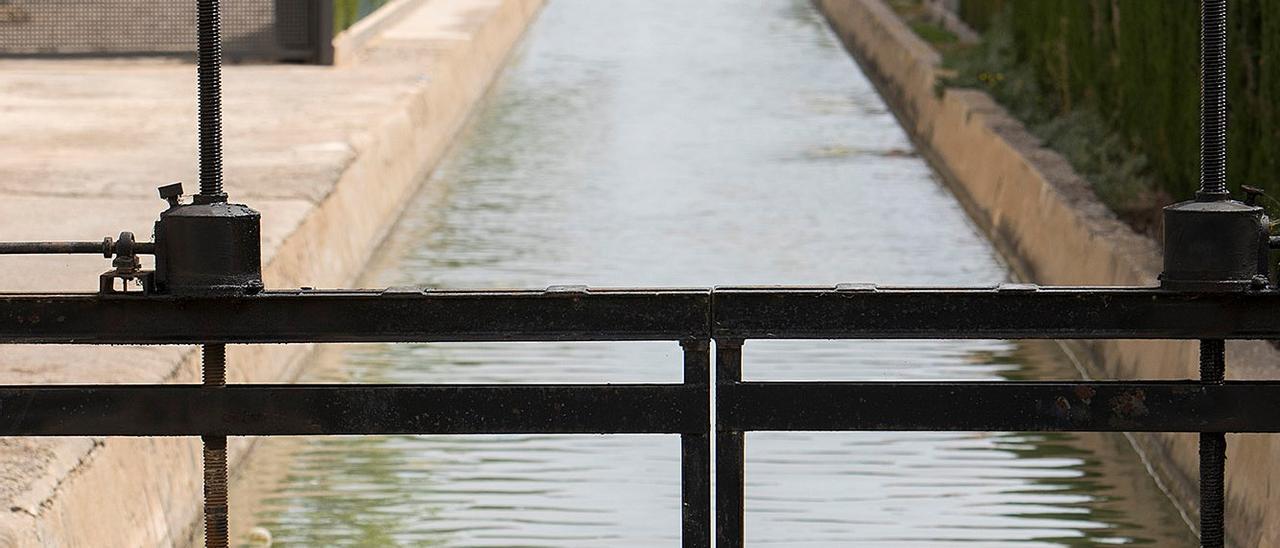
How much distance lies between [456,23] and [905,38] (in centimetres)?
425

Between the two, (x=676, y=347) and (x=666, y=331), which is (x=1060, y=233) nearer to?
(x=676, y=347)

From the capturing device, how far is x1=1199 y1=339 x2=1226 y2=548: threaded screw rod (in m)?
3.65

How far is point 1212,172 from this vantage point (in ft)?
12.0

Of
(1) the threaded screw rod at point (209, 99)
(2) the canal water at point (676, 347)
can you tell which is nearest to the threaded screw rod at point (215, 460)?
(1) the threaded screw rod at point (209, 99)

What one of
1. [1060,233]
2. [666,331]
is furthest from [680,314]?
[1060,233]

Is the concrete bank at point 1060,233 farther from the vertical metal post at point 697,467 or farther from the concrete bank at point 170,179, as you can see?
the concrete bank at point 170,179

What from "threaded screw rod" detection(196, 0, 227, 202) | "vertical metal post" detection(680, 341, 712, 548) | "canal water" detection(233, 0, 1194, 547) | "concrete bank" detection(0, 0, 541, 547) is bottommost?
"canal water" detection(233, 0, 1194, 547)

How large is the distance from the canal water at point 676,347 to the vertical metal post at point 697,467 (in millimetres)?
2260

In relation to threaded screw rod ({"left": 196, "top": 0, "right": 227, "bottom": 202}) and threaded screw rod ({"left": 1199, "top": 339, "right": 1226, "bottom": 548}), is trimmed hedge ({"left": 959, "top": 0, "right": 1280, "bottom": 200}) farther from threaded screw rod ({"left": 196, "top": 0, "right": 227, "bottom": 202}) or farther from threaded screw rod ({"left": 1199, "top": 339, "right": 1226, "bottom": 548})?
threaded screw rod ({"left": 196, "top": 0, "right": 227, "bottom": 202})

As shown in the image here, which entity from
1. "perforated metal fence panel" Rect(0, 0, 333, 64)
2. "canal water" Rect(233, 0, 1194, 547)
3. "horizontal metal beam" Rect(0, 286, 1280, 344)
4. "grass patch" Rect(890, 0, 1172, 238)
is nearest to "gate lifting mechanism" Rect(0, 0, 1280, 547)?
"horizontal metal beam" Rect(0, 286, 1280, 344)

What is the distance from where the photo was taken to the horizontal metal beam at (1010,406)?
11.8ft

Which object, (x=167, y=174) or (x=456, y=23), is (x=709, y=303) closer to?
(x=167, y=174)

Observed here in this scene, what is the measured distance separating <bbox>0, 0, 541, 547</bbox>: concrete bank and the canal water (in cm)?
32

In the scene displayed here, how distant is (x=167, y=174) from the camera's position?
10609 mm
